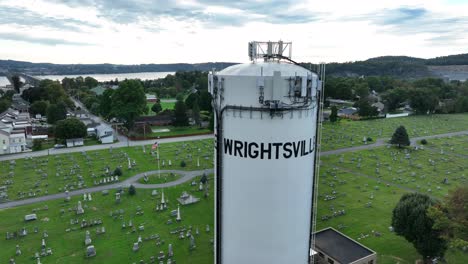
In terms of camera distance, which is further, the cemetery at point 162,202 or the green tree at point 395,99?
the green tree at point 395,99

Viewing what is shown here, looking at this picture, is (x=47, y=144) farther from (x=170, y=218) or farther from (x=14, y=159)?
(x=170, y=218)

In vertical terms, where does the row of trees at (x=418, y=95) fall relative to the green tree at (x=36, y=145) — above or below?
above

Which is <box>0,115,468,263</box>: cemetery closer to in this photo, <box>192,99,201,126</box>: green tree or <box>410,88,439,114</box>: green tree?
<box>192,99,201,126</box>: green tree

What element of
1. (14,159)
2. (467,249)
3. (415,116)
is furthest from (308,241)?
(415,116)

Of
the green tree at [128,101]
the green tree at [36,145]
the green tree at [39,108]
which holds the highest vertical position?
the green tree at [128,101]

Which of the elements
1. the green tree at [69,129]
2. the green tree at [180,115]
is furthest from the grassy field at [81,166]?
the green tree at [180,115]

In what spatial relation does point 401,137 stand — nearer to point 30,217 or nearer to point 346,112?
point 346,112

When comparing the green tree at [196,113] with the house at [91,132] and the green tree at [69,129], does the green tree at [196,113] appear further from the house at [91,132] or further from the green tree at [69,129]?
the green tree at [69,129]
